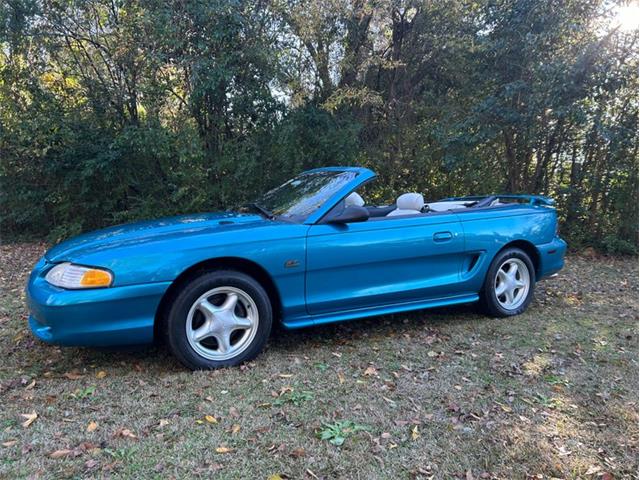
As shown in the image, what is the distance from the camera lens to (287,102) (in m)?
7.94

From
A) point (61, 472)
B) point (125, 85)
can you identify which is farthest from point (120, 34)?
point (61, 472)

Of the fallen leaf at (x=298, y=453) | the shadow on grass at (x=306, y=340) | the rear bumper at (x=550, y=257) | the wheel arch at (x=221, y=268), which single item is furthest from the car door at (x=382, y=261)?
the fallen leaf at (x=298, y=453)

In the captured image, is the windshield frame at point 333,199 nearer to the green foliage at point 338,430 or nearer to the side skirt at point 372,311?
the side skirt at point 372,311

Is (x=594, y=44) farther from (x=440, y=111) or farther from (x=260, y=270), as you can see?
(x=260, y=270)

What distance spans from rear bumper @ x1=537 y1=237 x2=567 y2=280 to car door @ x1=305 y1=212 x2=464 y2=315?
102cm

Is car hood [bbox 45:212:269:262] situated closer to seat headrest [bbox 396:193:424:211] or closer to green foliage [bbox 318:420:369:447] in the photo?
seat headrest [bbox 396:193:424:211]

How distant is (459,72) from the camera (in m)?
8.64

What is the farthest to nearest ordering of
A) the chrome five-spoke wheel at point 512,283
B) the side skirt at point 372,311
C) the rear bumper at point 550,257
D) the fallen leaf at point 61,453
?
1. the rear bumper at point 550,257
2. the chrome five-spoke wheel at point 512,283
3. the side skirt at point 372,311
4. the fallen leaf at point 61,453

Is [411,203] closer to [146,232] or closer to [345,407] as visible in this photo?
[345,407]

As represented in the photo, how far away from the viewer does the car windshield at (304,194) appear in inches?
147

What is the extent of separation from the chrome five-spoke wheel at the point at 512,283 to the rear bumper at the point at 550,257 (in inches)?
8.0

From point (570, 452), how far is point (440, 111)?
719 centimetres

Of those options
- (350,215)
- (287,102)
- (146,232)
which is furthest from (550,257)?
(287,102)

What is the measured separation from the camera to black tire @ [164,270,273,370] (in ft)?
10.2
